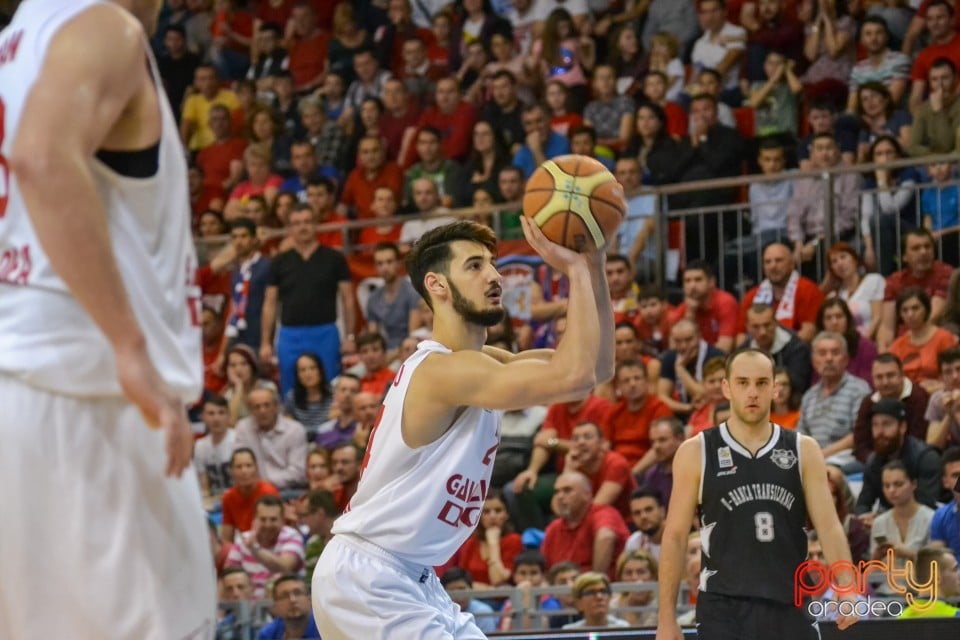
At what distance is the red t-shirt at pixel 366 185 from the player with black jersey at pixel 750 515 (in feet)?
26.4

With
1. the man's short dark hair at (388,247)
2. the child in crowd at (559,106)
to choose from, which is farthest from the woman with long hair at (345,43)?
the man's short dark hair at (388,247)

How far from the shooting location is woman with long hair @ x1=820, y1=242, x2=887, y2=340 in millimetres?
11180

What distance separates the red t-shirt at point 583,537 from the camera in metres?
10.1

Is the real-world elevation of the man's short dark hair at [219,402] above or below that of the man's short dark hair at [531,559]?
above

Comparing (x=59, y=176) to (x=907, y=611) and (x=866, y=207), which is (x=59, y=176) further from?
(x=866, y=207)

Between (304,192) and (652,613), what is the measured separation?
7272 mm

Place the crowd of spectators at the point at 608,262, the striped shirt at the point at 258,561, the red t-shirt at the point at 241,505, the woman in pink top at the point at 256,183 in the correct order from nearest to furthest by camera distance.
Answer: the crowd of spectators at the point at 608,262 → the striped shirt at the point at 258,561 → the red t-shirt at the point at 241,505 → the woman in pink top at the point at 256,183

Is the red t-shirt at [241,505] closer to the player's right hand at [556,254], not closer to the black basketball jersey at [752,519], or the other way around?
the black basketball jersey at [752,519]

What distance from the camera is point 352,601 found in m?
5.11

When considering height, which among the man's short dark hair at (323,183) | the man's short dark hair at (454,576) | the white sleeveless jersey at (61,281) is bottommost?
the man's short dark hair at (454,576)

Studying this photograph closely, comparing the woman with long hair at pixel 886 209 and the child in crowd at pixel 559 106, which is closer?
the woman with long hair at pixel 886 209

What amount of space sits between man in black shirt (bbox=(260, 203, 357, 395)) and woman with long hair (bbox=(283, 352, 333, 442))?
389 millimetres

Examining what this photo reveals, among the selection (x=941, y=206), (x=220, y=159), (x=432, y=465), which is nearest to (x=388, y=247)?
(x=220, y=159)

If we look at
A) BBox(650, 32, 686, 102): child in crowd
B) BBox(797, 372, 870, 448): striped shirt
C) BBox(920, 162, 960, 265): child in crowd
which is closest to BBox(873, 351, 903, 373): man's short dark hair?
BBox(797, 372, 870, 448): striped shirt
